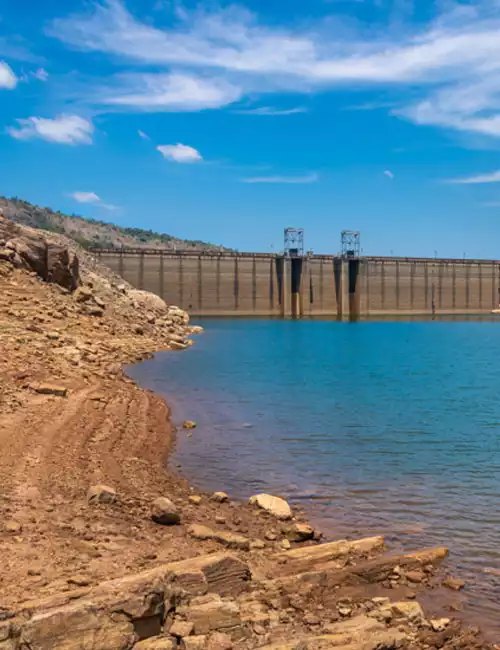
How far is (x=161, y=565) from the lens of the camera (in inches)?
246

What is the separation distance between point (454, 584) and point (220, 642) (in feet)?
10.7

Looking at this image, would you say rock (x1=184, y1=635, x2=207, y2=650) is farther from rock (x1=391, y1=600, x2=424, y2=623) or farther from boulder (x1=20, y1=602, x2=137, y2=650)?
rock (x1=391, y1=600, x2=424, y2=623)

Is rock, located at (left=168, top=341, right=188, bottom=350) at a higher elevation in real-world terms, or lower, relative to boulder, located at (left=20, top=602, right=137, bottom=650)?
lower

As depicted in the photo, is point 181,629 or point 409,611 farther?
point 409,611

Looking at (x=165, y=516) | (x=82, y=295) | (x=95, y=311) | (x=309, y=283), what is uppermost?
(x=309, y=283)

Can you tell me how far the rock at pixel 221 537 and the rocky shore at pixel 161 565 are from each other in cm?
2

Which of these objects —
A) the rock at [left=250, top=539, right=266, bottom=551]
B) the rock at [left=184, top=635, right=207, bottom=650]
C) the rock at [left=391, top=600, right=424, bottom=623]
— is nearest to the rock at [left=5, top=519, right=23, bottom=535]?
the rock at [left=250, top=539, right=266, bottom=551]

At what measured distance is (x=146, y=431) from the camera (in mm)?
15406

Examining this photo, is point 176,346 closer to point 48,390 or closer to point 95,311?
point 95,311

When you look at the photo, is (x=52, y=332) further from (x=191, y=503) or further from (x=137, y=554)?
(x=137, y=554)

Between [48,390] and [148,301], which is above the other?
[148,301]

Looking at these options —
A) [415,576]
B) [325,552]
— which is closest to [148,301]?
[325,552]

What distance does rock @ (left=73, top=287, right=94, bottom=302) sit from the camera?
3700 cm

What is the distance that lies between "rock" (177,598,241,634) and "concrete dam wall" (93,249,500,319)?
87.2 m
